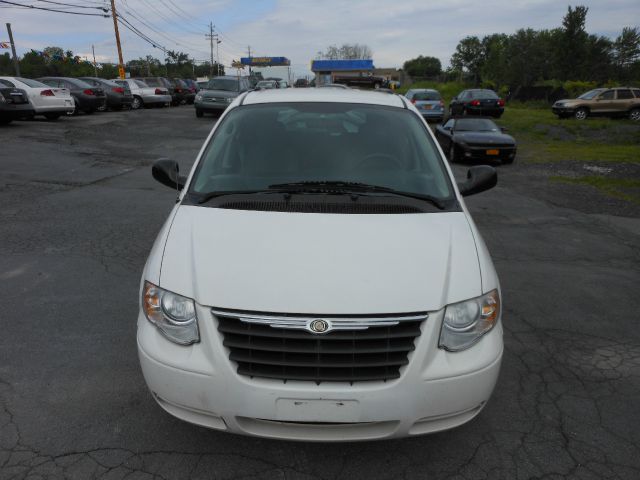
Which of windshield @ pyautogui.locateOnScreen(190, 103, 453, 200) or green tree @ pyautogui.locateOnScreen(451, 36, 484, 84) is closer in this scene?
windshield @ pyautogui.locateOnScreen(190, 103, 453, 200)

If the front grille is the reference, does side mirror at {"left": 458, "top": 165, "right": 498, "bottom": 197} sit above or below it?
above

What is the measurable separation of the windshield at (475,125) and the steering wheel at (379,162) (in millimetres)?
12117

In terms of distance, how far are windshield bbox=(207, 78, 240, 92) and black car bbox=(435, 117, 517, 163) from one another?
1296 cm

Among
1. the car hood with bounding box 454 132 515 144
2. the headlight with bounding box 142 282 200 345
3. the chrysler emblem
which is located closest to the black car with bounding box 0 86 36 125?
the car hood with bounding box 454 132 515 144

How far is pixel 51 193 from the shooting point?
344 inches

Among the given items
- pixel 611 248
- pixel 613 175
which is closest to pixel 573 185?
pixel 613 175

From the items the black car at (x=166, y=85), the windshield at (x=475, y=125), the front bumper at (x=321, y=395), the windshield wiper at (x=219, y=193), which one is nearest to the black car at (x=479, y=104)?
the windshield at (x=475, y=125)

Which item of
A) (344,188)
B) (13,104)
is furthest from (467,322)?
(13,104)

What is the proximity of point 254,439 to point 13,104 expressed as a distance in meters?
17.1

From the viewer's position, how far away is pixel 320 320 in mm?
2246

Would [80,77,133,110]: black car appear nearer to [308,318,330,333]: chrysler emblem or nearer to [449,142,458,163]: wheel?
[449,142,458,163]: wheel

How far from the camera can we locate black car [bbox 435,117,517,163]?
13758 mm

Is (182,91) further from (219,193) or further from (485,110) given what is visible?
(219,193)

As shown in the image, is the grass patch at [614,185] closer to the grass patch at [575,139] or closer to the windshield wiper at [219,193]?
the grass patch at [575,139]
